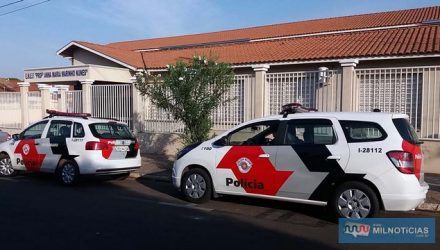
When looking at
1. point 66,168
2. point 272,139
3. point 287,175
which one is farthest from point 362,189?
point 66,168

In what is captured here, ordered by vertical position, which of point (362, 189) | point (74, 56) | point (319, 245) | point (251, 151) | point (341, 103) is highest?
point (74, 56)

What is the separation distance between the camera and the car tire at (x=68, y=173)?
10008mm

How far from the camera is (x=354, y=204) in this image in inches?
263

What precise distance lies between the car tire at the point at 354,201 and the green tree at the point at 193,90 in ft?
17.3

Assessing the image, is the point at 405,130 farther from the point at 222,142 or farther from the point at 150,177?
the point at 150,177

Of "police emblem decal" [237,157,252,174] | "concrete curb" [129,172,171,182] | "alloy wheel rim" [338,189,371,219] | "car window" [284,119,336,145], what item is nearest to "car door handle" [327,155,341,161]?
"car window" [284,119,336,145]

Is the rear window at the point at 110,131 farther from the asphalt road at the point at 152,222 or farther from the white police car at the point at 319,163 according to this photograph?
the white police car at the point at 319,163

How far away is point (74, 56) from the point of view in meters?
22.0

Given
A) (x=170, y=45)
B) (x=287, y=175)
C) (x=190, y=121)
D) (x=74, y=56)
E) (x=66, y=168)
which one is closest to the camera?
(x=287, y=175)

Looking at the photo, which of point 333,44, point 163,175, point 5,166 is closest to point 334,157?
point 163,175

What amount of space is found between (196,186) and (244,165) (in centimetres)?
114

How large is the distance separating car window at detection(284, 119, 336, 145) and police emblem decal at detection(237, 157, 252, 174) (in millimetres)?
761

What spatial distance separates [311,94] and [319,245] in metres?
8.29

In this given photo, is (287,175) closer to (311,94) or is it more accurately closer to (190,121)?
(190,121)
